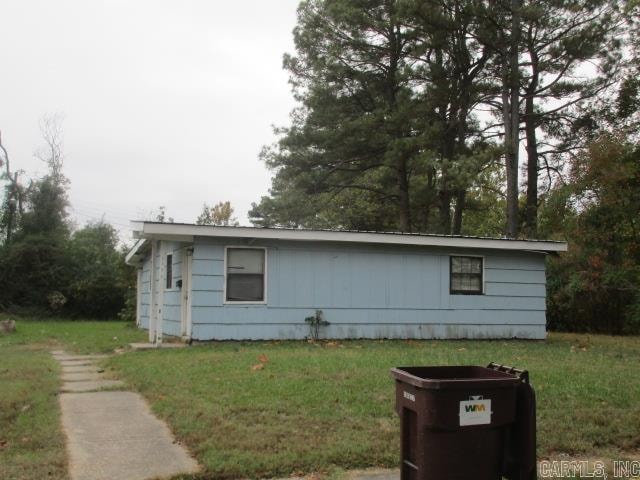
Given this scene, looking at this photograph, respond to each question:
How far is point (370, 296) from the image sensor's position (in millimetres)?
15398

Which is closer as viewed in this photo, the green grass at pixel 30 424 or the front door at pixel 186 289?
the green grass at pixel 30 424

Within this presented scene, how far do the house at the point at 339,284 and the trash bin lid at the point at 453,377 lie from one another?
9.65 meters

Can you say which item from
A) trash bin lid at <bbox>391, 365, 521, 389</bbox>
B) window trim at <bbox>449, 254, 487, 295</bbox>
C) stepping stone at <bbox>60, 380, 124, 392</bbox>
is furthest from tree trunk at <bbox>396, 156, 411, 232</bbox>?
trash bin lid at <bbox>391, 365, 521, 389</bbox>

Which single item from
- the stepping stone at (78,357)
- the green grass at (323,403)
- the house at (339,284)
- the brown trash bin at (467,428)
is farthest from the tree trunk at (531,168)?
the brown trash bin at (467,428)

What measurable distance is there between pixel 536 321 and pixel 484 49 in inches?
446

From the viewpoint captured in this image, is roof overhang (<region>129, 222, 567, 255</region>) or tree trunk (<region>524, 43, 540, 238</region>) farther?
tree trunk (<region>524, 43, 540, 238</region>)

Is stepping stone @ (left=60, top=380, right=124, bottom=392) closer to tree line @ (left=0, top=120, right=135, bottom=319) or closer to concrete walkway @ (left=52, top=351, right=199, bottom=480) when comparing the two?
concrete walkway @ (left=52, top=351, right=199, bottom=480)

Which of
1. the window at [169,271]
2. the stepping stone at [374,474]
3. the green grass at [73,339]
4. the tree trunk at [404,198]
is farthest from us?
the tree trunk at [404,198]

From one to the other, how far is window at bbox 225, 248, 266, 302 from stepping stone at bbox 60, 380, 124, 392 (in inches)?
207

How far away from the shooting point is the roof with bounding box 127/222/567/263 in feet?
44.1

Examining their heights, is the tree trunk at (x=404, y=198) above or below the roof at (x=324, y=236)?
above

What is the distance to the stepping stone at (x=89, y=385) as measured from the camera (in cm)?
841

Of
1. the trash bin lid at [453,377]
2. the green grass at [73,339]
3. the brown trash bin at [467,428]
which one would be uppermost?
the trash bin lid at [453,377]

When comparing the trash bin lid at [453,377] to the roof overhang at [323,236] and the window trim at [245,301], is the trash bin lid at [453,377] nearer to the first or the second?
the roof overhang at [323,236]
